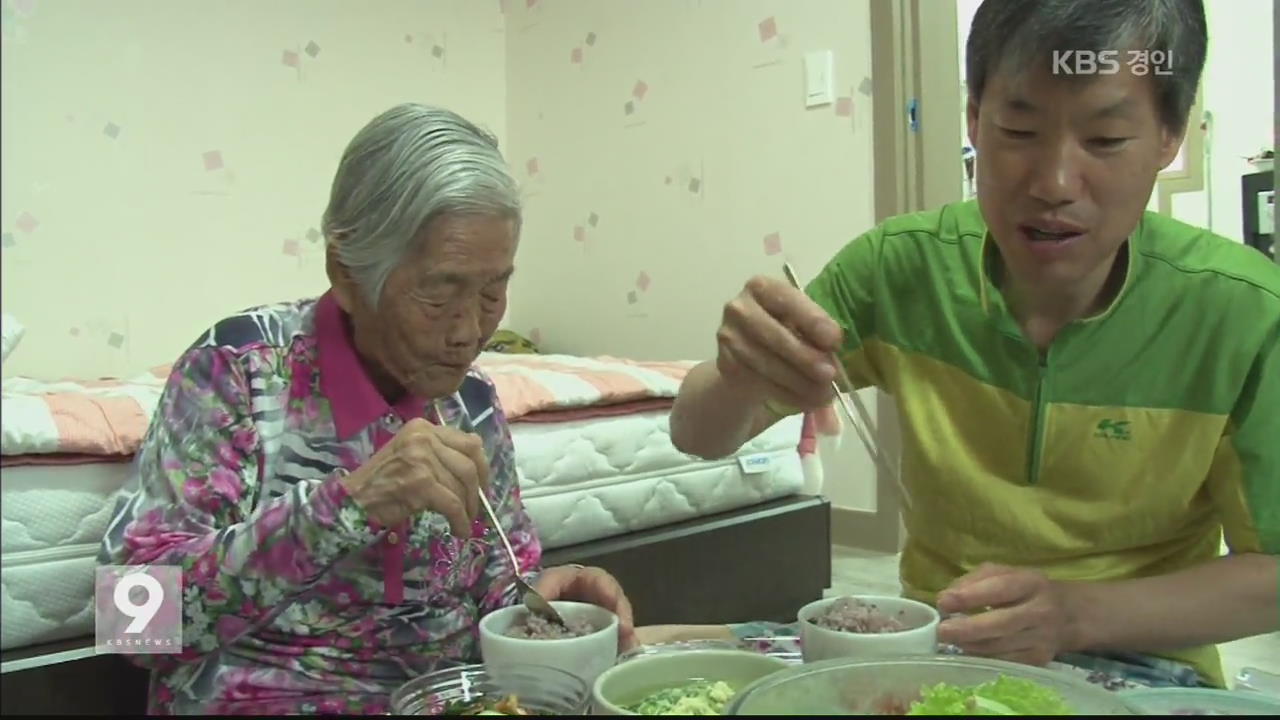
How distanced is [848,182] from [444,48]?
144cm

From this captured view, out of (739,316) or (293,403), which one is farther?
(293,403)

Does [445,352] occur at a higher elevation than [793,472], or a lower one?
higher

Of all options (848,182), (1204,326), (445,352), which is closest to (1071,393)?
(1204,326)

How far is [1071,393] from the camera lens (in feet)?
2.46

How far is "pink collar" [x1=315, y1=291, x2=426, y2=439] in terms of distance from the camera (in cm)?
81

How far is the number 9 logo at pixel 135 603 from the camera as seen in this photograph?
1.95 feet

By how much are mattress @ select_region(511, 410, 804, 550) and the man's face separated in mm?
811

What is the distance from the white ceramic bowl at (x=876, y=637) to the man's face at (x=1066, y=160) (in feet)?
0.92

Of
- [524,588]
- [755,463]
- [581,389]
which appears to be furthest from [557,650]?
[755,463]

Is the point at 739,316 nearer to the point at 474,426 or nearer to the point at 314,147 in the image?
the point at 474,426

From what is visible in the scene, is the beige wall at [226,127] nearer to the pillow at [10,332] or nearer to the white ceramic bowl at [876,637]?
the pillow at [10,332]

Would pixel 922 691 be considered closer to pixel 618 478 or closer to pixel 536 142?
pixel 618 478

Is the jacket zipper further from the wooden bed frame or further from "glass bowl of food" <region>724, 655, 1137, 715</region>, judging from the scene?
the wooden bed frame

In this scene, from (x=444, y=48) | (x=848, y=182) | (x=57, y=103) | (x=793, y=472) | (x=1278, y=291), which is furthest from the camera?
(x=444, y=48)
